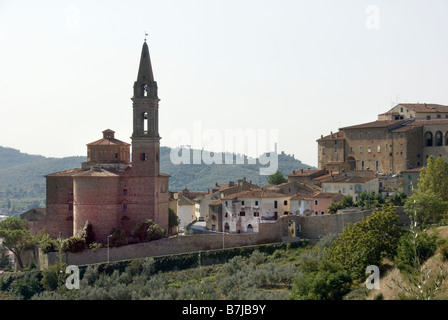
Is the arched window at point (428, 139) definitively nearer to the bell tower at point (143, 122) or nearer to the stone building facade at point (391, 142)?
the stone building facade at point (391, 142)

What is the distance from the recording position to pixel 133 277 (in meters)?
51.0

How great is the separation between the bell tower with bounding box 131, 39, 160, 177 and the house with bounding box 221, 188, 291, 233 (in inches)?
267

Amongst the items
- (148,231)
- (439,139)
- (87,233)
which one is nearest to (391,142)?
(439,139)

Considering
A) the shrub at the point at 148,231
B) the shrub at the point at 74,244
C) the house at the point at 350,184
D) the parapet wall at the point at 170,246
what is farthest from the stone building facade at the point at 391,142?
the shrub at the point at 74,244

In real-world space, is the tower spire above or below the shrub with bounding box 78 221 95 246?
above

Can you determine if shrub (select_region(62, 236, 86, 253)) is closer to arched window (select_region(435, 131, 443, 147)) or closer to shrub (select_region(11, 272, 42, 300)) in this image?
shrub (select_region(11, 272, 42, 300))

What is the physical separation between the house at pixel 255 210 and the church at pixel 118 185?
5.28m

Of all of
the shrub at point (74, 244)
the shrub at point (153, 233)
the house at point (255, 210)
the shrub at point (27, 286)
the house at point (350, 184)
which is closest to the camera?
the shrub at point (27, 286)

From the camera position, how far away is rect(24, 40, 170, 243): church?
5569 centimetres

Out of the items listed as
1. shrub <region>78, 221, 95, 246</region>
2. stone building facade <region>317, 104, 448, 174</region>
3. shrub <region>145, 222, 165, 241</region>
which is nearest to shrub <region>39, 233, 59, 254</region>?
shrub <region>78, 221, 95, 246</region>

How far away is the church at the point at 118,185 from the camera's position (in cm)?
5569

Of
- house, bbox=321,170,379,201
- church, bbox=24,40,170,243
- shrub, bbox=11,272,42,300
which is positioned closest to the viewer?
shrub, bbox=11,272,42,300
